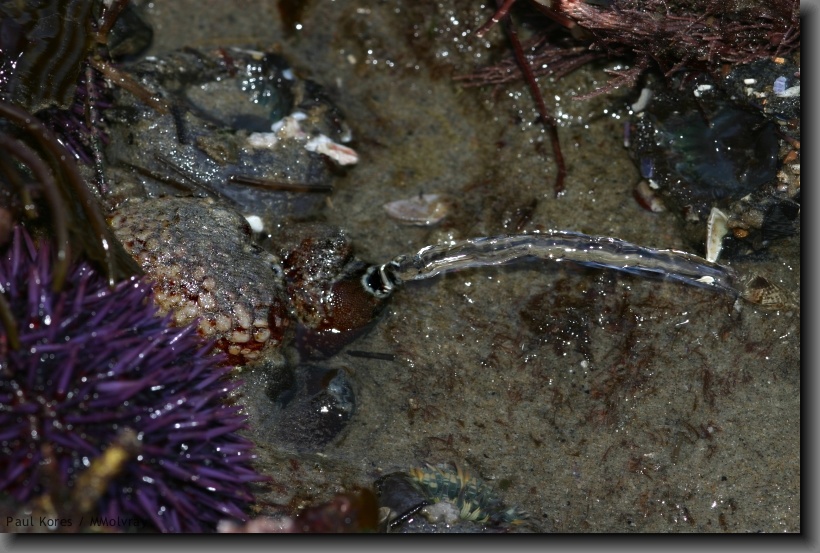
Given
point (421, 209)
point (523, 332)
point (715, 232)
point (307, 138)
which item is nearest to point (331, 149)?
point (307, 138)

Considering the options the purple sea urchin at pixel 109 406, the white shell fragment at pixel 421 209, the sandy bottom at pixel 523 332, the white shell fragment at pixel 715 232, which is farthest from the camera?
the white shell fragment at pixel 421 209

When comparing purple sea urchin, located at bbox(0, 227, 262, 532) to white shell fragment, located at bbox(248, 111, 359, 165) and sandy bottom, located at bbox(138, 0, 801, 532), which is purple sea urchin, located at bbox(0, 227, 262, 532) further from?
white shell fragment, located at bbox(248, 111, 359, 165)

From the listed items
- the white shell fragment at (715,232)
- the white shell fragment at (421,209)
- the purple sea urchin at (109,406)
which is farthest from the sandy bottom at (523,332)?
the purple sea urchin at (109,406)

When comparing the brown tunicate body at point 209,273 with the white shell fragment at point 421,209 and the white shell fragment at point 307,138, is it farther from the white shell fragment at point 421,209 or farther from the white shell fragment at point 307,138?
the white shell fragment at point 421,209

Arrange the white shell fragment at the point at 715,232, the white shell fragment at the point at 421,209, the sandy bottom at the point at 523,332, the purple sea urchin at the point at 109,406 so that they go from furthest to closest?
the white shell fragment at the point at 421,209 → the white shell fragment at the point at 715,232 → the sandy bottom at the point at 523,332 → the purple sea urchin at the point at 109,406

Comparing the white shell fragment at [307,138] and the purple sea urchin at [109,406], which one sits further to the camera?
the white shell fragment at [307,138]

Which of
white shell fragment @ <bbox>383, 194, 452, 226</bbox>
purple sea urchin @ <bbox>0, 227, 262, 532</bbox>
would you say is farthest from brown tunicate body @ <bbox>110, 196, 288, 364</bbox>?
white shell fragment @ <bbox>383, 194, 452, 226</bbox>
